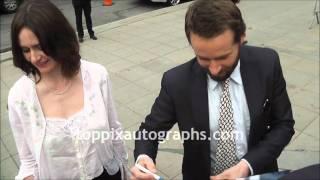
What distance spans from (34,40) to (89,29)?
19.6ft

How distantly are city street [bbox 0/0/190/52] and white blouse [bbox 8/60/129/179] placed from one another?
7301 millimetres

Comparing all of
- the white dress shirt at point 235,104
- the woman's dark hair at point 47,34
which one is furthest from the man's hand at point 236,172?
the woman's dark hair at point 47,34

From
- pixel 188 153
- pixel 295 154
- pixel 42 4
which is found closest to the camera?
pixel 188 153

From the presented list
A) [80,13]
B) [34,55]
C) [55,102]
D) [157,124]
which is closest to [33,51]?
[34,55]

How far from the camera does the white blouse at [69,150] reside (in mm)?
2092

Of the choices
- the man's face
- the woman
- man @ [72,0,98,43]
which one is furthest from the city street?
the man's face

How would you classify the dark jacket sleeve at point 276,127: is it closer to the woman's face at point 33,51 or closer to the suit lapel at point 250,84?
the suit lapel at point 250,84

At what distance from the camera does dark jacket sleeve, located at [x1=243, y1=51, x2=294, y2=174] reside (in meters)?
1.68

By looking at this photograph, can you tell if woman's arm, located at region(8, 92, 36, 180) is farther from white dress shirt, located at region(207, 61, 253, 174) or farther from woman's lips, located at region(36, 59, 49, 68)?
white dress shirt, located at region(207, 61, 253, 174)

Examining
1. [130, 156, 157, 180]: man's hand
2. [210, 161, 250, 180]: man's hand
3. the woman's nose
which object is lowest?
[130, 156, 157, 180]: man's hand

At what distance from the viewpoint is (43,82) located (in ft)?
7.22

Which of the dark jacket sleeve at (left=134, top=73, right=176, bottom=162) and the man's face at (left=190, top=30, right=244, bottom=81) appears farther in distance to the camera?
the dark jacket sleeve at (left=134, top=73, right=176, bottom=162)

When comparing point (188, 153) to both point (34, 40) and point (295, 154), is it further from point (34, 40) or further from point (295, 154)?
point (295, 154)

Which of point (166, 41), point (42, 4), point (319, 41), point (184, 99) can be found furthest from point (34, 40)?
point (319, 41)
